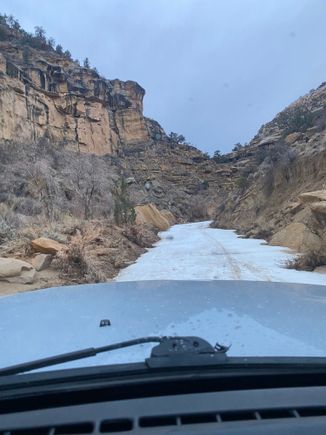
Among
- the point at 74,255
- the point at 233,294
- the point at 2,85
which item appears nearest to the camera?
the point at 233,294

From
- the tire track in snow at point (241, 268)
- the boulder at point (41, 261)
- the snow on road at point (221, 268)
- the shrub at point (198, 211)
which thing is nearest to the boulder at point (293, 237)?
the snow on road at point (221, 268)

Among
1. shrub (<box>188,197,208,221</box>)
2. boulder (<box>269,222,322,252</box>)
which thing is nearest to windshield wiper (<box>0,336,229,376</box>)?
boulder (<box>269,222,322,252</box>)

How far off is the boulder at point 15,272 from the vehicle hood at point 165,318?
218 inches

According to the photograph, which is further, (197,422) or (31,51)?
(31,51)

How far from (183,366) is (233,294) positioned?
2106mm

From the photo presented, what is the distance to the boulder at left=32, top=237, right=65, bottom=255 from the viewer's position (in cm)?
1151

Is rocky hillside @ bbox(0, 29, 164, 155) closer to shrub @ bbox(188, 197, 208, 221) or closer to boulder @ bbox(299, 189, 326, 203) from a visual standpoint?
shrub @ bbox(188, 197, 208, 221)

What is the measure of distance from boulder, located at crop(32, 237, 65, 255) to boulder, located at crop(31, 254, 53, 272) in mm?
294

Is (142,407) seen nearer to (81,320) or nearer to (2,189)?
(81,320)

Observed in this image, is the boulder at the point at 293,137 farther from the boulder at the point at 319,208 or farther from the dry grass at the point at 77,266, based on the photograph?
the dry grass at the point at 77,266

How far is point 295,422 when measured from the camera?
1.38 meters

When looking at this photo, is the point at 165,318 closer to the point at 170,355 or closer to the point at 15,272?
the point at 170,355

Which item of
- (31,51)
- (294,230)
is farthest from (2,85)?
(294,230)

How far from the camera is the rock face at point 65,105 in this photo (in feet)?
154
